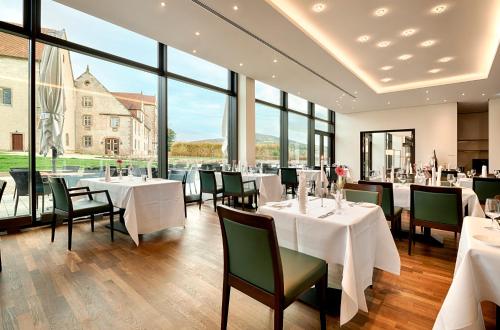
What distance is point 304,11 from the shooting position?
170 inches

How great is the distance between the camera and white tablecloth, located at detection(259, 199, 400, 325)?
1761 mm

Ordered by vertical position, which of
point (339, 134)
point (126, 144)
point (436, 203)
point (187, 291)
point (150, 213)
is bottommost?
point (187, 291)

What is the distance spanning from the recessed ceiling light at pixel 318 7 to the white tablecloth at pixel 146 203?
3.62 meters

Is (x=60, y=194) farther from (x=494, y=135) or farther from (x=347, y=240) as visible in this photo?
(x=494, y=135)

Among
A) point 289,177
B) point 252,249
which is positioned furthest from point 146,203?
point 289,177

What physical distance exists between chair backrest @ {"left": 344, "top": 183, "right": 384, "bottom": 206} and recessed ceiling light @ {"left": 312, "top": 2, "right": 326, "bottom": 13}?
2960 millimetres

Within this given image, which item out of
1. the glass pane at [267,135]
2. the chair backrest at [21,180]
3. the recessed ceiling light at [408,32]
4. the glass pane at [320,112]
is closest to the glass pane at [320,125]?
the glass pane at [320,112]

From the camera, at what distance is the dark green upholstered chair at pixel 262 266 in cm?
143

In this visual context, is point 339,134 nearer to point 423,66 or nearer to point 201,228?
point 423,66

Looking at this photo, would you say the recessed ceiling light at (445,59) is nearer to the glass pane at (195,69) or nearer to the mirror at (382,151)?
the glass pane at (195,69)

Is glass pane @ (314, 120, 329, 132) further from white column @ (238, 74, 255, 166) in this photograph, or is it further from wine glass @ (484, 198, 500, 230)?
wine glass @ (484, 198, 500, 230)

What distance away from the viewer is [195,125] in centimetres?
675

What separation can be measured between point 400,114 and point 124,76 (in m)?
10.8

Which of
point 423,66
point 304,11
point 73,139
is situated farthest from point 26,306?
point 423,66
